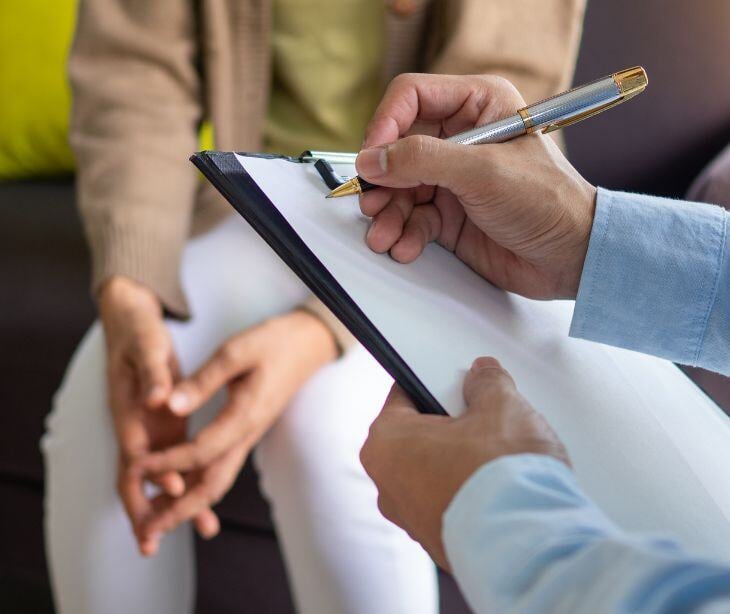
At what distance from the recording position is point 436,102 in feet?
1.40

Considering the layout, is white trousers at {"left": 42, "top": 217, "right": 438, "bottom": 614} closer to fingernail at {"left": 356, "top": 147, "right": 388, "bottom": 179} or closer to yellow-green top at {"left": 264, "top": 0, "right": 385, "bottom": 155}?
yellow-green top at {"left": 264, "top": 0, "right": 385, "bottom": 155}

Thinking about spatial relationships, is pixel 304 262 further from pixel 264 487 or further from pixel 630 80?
pixel 264 487

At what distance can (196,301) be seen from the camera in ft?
2.17

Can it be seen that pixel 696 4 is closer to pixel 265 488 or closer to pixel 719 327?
pixel 719 327

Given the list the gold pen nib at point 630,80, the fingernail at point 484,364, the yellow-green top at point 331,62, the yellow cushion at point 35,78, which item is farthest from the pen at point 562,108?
the yellow cushion at point 35,78

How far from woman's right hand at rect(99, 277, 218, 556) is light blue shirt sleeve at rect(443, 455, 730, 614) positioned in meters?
0.38

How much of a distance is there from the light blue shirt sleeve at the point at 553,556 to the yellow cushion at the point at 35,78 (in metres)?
0.95

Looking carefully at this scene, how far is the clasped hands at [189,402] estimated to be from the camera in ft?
1.92

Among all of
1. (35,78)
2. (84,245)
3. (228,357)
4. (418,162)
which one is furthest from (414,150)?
(35,78)

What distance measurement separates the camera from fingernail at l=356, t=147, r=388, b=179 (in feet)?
1.20

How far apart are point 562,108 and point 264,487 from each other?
16.2 inches

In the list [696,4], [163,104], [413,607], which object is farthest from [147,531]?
[696,4]

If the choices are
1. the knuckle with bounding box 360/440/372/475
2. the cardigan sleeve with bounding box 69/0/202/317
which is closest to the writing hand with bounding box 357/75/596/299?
the knuckle with bounding box 360/440/372/475

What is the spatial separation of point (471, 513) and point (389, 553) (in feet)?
1.03
